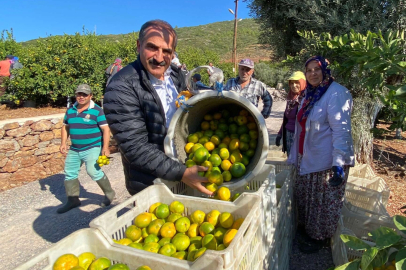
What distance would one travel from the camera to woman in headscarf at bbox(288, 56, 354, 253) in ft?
7.54

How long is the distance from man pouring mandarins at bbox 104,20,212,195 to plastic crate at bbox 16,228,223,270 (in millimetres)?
548

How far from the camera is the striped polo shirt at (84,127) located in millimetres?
4012

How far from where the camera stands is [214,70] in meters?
1.90

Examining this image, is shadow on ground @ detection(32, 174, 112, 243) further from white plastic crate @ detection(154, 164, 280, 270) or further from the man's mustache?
the man's mustache

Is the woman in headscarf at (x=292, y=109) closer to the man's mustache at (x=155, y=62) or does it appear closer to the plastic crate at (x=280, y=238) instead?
the plastic crate at (x=280, y=238)

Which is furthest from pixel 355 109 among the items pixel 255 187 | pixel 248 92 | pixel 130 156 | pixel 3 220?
pixel 3 220

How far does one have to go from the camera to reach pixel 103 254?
1.36 metres

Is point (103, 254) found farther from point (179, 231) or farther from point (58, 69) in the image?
point (58, 69)

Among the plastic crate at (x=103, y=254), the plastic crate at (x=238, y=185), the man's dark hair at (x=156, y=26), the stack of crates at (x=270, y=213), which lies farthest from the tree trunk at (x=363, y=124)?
the plastic crate at (x=103, y=254)

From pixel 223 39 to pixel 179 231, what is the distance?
2271 inches

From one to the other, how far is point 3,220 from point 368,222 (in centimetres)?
480

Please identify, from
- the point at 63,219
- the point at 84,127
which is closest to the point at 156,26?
the point at 84,127

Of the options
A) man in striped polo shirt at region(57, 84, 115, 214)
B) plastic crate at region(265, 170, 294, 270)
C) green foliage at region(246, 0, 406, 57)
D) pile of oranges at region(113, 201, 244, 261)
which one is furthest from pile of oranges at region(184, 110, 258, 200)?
green foliage at region(246, 0, 406, 57)

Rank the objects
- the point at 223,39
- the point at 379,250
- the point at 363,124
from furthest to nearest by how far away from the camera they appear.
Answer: the point at 223,39 < the point at 363,124 < the point at 379,250
